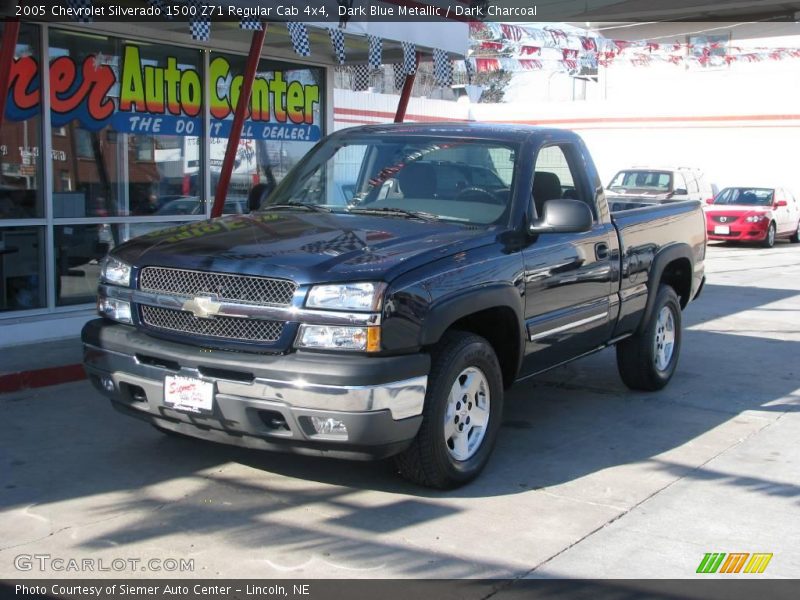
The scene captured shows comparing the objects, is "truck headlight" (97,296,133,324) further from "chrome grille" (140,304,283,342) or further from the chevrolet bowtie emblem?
the chevrolet bowtie emblem

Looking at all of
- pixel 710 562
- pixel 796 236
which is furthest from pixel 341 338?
pixel 796 236

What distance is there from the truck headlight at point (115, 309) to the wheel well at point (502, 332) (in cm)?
184

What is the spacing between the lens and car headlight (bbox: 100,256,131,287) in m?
5.31

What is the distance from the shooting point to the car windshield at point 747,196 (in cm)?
2455

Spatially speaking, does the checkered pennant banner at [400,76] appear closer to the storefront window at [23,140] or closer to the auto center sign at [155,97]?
the auto center sign at [155,97]

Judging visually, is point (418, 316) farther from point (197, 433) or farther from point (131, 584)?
point (131, 584)

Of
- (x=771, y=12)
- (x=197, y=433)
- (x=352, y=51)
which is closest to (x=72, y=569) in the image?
(x=197, y=433)

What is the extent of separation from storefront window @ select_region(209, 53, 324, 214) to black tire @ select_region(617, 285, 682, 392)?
5.63m

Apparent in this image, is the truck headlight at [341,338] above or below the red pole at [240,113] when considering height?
below

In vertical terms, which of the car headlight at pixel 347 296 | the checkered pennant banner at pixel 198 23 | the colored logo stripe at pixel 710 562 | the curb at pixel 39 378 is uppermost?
the checkered pennant banner at pixel 198 23

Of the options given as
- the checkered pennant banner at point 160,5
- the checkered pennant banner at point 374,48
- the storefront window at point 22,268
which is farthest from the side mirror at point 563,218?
the storefront window at point 22,268

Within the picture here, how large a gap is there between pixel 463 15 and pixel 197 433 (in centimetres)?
748

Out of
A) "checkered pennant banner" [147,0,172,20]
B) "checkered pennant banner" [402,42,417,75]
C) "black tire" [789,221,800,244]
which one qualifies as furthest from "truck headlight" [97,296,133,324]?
"black tire" [789,221,800,244]

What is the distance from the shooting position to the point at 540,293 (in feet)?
19.2
